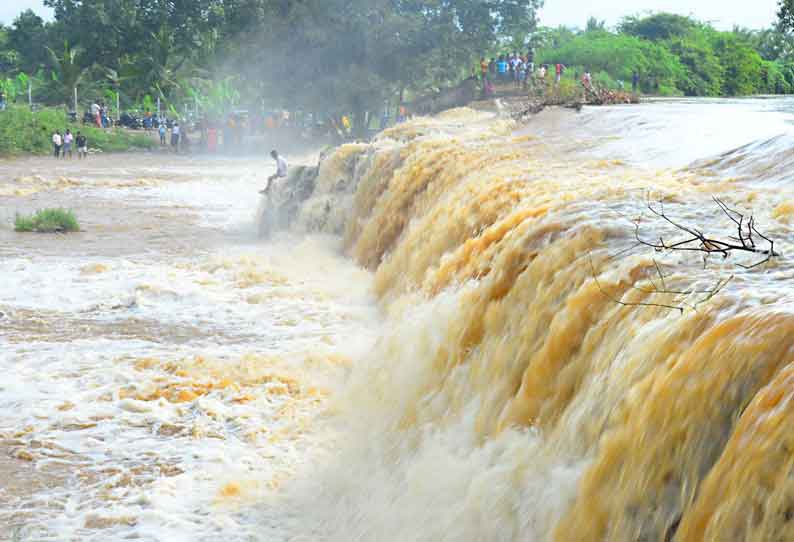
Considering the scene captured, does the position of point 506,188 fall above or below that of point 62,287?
above

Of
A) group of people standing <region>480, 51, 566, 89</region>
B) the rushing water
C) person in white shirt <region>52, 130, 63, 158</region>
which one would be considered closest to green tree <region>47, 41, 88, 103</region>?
person in white shirt <region>52, 130, 63, 158</region>

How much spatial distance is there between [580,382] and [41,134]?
106 ft

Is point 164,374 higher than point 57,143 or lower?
lower

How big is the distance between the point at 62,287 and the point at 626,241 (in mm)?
8052

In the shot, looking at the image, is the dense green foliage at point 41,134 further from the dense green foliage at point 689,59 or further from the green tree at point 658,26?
the green tree at point 658,26

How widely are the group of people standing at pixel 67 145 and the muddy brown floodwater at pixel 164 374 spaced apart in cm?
1797

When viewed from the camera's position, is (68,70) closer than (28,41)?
Yes

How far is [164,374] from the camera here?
830 cm

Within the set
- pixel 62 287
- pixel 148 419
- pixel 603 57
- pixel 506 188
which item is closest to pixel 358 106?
pixel 603 57

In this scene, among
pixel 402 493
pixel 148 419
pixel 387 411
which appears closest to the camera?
pixel 402 493

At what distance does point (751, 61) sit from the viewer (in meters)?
34.8

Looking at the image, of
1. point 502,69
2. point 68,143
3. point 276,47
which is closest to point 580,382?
point 502,69

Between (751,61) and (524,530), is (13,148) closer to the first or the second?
(751,61)

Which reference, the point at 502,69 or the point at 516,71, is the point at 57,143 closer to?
the point at 502,69
